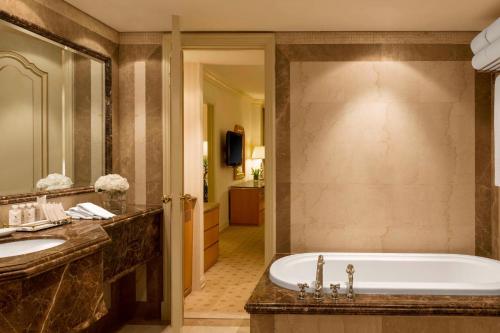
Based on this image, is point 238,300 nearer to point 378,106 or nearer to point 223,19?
point 378,106

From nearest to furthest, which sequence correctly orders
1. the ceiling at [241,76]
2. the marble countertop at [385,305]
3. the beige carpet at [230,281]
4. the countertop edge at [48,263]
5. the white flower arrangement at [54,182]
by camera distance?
the countertop edge at [48,263] < the marble countertop at [385,305] < the white flower arrangement at [54,182] < the beige carpet at [230,281] < the ceiling at [241,76]

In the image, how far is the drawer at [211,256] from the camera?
472cm

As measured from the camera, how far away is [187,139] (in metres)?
4.11

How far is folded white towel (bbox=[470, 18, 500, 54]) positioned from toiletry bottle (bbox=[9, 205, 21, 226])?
9.25ft

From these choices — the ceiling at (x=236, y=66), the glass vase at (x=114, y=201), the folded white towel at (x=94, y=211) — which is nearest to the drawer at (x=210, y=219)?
the ceiling at (x=236, y=66)

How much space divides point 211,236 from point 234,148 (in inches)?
115

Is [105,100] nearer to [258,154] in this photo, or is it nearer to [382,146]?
[382,146]

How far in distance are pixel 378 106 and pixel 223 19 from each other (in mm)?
1318

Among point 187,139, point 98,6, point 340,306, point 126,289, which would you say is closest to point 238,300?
point 126,289

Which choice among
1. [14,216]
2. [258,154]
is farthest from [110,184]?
[258,154]

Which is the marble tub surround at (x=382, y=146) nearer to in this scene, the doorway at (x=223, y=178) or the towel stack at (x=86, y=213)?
the doorway at (x=223, y=178)

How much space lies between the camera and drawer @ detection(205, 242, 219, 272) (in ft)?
15.5

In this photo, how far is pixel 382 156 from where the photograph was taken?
3354mm

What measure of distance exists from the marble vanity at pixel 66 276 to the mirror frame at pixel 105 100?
283 mm
